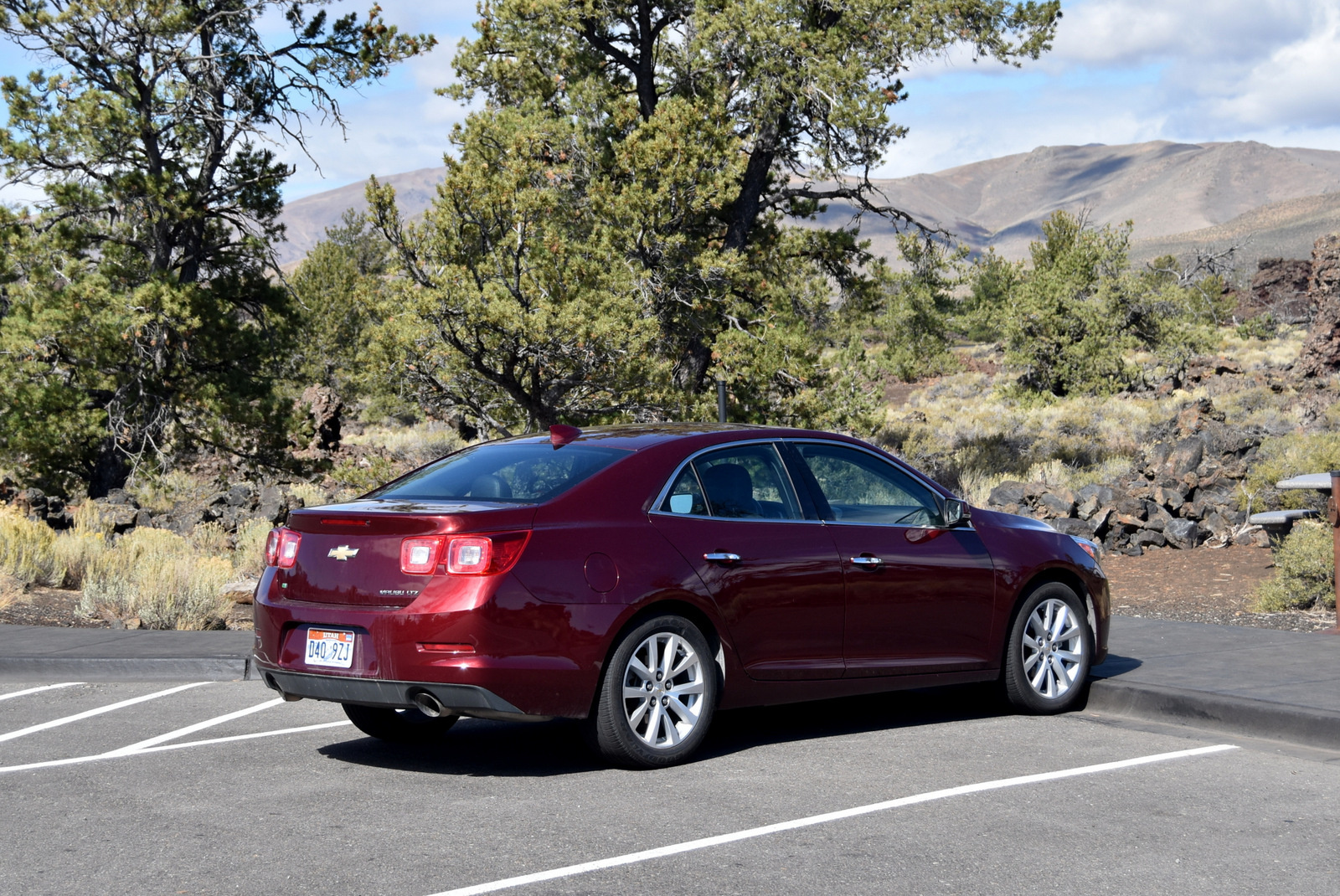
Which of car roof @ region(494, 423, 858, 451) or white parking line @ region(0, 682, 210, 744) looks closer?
car roof @ region(494, 423, 858, 451)

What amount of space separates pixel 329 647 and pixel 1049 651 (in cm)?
419

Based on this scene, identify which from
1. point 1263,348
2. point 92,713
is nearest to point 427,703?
point 92,713

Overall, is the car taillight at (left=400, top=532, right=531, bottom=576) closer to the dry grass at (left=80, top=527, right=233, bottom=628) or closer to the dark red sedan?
the dark red sedan

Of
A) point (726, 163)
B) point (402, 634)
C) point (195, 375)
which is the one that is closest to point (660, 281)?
point (726, 163)

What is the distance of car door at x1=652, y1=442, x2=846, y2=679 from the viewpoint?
22.4ft

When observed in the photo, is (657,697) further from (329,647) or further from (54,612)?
(54,612)

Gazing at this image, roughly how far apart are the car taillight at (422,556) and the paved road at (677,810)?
1.00 meters

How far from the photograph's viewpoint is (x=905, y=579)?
7.53m

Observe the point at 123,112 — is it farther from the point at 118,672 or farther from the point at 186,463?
the point at 118,672

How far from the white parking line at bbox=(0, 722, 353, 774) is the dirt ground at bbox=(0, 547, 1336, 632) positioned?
16.8ft

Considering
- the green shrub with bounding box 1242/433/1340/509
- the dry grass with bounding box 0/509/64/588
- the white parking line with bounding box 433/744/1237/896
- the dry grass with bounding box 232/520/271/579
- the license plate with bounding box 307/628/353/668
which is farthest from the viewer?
the green shrub with bounding box 1242/433/1340/509

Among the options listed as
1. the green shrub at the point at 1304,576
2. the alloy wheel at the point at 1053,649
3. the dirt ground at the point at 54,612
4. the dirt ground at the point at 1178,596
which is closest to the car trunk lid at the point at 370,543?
the alloy wheel at the point at 1053,649

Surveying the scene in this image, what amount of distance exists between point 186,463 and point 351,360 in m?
19.0

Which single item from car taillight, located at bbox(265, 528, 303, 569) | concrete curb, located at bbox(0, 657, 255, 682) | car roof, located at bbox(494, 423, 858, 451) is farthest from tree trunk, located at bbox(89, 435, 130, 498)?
car roof, located at bbox(494, 423, 858, 451)
